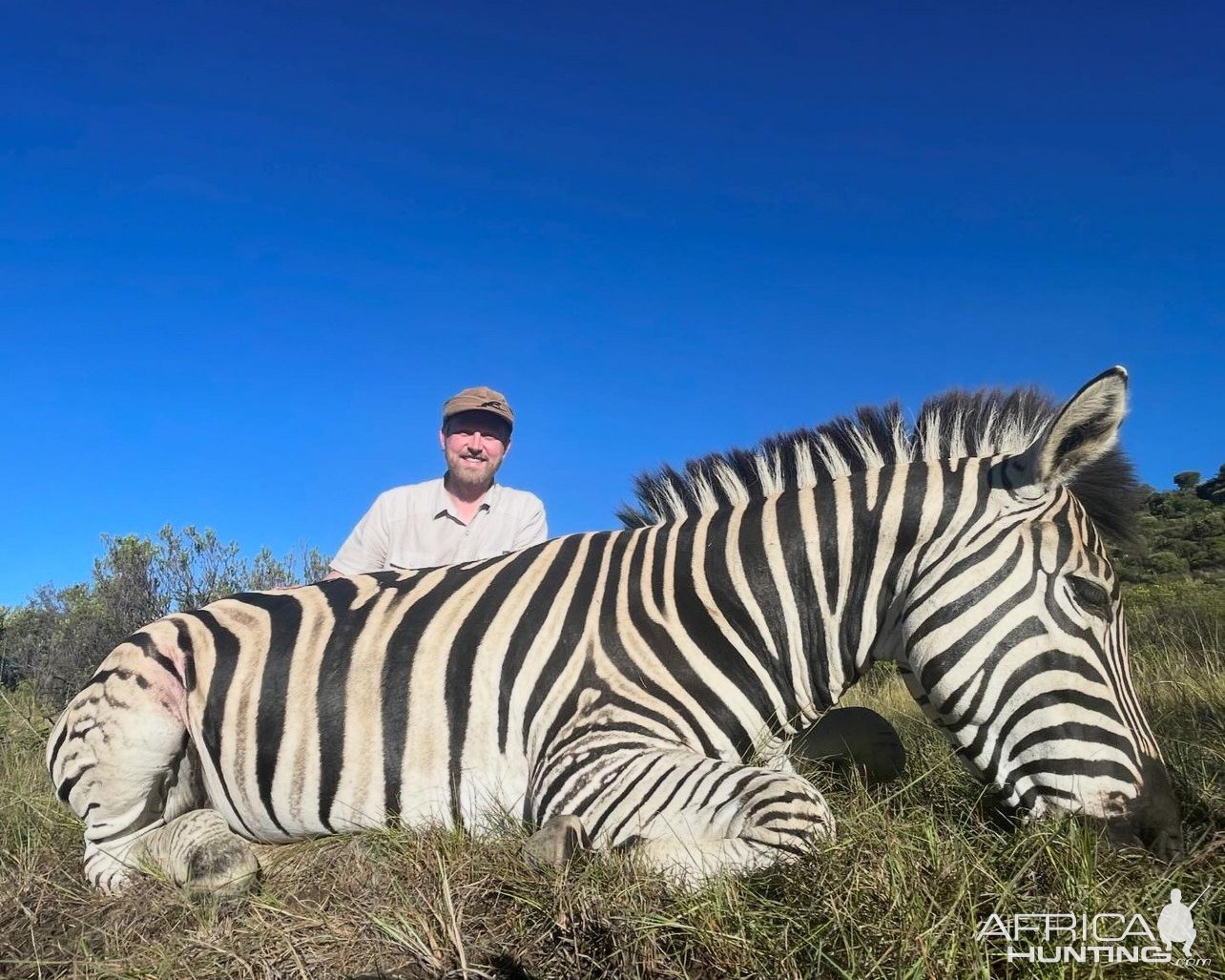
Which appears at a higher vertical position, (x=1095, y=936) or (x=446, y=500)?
(x=446, y=500)

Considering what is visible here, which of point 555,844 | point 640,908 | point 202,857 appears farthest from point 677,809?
point 202,857

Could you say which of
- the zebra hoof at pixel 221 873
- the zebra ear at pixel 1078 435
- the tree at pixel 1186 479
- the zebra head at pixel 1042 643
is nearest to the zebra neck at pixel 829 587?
the zebra head at pixel 1042 643

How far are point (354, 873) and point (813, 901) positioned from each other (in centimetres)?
149

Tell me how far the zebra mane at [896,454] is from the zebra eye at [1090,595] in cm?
49

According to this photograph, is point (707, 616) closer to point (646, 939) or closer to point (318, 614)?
point (646, 939)

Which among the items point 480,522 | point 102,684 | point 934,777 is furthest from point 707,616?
point 480,522

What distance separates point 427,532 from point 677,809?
3.83 meters

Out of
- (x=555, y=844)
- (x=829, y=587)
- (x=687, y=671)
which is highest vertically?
(x=829, y=587)

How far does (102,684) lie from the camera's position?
3.14 m

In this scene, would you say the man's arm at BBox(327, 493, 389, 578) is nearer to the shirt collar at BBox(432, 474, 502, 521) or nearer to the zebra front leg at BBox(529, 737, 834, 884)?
the shirt collar at BBox(432, 474, 502, 521)

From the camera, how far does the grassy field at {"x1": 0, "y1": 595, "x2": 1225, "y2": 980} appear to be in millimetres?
1592

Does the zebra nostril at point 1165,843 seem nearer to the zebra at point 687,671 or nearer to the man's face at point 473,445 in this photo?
the zebra at point 687,671

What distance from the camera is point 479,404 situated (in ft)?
18.9

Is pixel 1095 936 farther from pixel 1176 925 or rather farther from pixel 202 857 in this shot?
pixel 202 857
